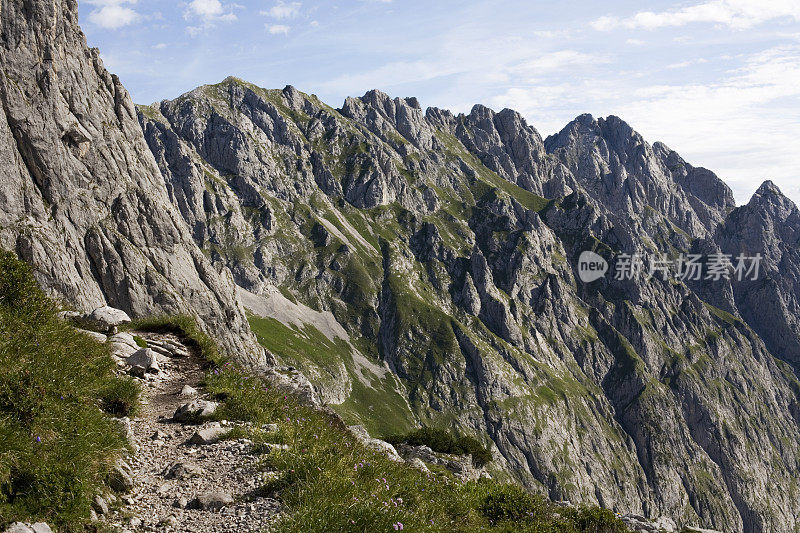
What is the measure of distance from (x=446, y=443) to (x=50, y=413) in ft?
145

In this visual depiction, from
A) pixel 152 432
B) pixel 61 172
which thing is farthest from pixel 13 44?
pixel 152 432

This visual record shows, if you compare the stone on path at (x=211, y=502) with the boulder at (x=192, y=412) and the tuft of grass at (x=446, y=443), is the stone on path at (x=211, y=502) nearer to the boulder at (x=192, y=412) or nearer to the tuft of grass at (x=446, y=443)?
the boulder at (x=192, y=412)

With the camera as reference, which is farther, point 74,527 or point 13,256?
point 13,256

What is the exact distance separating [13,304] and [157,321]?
8626mm

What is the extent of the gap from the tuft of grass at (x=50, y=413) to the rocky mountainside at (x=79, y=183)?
95.1 m

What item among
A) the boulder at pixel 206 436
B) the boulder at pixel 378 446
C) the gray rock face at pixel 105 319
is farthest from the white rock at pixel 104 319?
the boulder at pixel 378 446

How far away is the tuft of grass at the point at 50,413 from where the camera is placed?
22.4 ft

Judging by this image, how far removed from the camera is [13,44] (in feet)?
331

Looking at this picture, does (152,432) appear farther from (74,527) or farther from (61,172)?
(61,172)

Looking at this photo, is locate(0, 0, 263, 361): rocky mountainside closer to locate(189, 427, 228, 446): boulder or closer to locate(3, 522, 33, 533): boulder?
locate(189, 427, 228, 446): boulder

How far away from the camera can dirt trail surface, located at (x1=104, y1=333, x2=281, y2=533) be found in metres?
7.72

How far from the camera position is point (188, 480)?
29.8 ft

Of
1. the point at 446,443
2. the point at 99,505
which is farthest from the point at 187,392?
the point at 446,443

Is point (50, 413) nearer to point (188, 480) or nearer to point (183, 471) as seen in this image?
point (183, 471)
